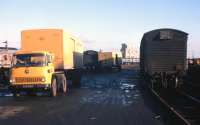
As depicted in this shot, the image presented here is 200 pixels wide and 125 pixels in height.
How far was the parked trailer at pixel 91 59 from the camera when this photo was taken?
55.1 m

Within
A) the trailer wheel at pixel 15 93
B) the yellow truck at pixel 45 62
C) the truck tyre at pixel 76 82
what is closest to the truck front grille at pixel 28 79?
the yellow truck at pixel 45 62

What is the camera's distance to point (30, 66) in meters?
18.0

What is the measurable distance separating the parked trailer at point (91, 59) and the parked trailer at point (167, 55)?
3292cm

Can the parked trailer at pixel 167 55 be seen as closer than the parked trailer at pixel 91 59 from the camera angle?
Yes

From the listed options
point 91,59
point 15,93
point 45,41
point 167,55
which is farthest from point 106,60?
point 15,93

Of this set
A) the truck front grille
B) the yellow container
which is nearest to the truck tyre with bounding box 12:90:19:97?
the truck front grille

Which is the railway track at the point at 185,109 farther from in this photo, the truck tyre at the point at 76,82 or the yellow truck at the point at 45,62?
the truck tyre at the point at 76,82

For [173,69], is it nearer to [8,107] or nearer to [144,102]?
[144,102]

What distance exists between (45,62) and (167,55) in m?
7.46

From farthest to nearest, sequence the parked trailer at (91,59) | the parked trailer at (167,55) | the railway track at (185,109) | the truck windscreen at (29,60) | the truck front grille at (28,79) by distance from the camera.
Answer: the parked trailer at (91,59), the parked trailer at (167,55), the truck windscreen at (29,60), the truck front grille at (28,79), the railway track at (185,109)

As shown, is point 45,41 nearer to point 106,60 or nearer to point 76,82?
point 76,82

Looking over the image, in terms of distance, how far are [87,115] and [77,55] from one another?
15.5 meters

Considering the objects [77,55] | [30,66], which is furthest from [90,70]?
[30,66]

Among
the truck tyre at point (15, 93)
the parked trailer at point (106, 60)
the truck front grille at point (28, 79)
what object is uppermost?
the parked trailer at point (106, 60)
